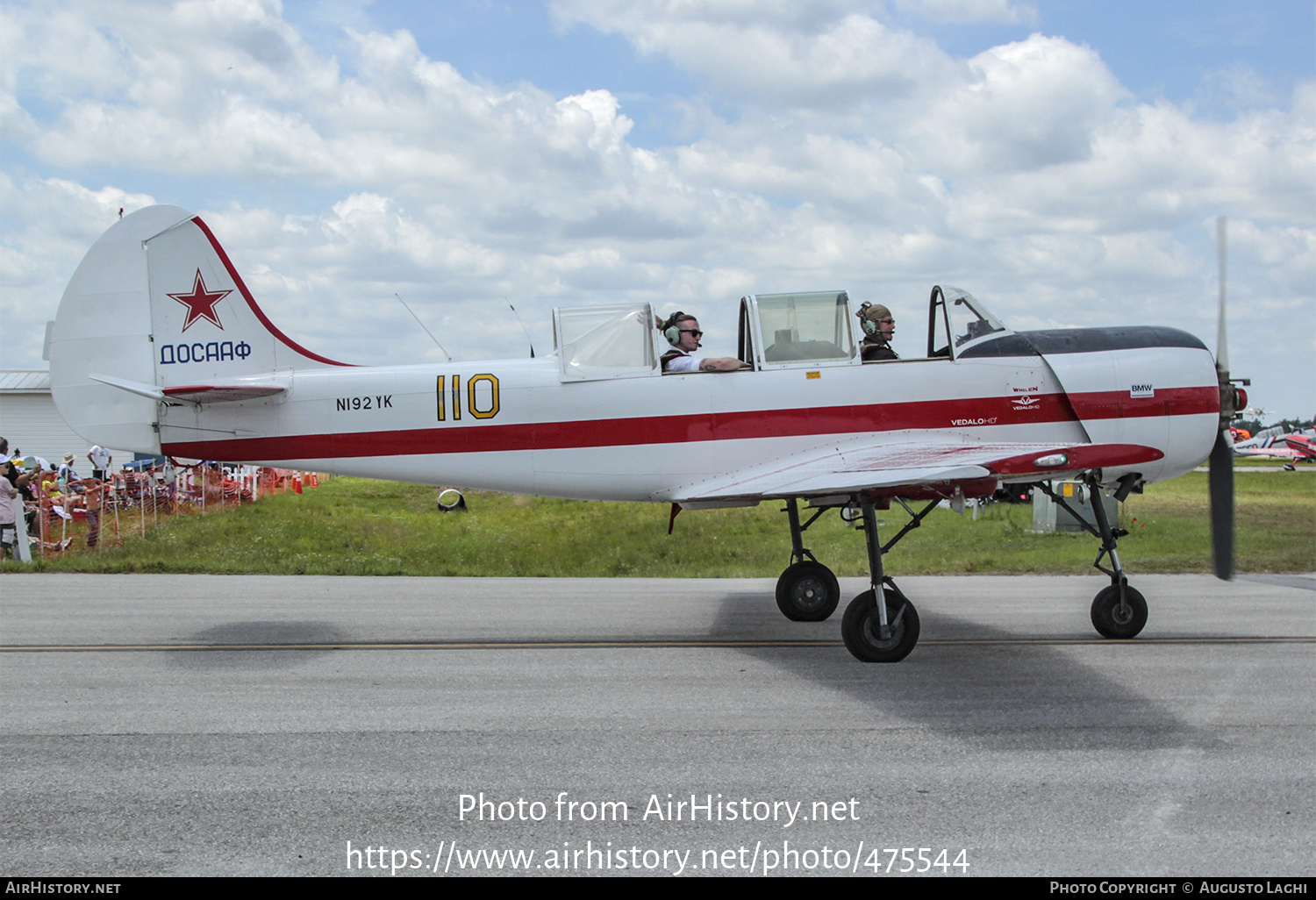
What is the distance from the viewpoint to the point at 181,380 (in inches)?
371

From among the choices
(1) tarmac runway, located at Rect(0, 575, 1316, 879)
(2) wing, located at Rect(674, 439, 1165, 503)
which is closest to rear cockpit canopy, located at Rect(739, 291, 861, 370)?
(2) wing, located at Rect(674, 439, 1165, 503)

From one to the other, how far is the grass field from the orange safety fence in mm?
814

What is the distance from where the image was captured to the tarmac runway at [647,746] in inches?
172

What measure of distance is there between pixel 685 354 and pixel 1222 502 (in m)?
5.22

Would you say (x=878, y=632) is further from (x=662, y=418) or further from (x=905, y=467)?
(x=662, y=418)

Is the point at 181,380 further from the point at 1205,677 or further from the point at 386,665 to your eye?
the point at 1205,677

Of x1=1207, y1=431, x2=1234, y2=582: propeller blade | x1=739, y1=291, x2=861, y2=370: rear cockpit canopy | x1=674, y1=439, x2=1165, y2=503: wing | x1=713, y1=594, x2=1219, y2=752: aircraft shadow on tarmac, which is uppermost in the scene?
x1=739, y1=291, x2=861, y2=370: rear cockpit canopy

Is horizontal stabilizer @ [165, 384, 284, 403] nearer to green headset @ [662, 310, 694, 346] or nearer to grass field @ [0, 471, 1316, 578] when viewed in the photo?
green headset @ [662, 310, 694, 346]

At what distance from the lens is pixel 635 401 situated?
8.92 metres

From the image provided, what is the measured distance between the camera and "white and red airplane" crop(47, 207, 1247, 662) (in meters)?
8.77

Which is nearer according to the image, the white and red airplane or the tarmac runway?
the tarmac runway

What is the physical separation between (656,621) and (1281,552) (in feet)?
41.6

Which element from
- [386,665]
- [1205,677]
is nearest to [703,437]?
[386,665]

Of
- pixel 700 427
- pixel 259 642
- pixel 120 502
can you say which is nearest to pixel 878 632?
pixel 700 427
